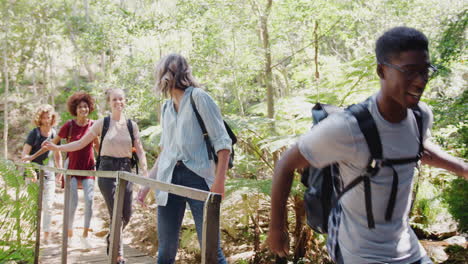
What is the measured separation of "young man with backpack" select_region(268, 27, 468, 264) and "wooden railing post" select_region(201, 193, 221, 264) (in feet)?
1.77

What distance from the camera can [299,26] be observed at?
10266mm

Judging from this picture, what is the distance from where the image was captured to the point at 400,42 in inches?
59.8

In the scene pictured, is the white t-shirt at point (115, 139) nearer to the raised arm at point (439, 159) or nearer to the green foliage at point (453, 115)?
the raised arm at point (439, 159)

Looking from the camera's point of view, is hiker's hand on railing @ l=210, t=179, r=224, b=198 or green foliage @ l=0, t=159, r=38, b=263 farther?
green foliage @ l=0, t=159, r=38, b=263

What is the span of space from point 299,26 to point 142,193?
805cm

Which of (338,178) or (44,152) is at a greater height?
(338,178)

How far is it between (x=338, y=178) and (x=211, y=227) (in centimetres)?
80

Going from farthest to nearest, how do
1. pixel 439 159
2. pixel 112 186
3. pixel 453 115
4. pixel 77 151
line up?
pixel 77 151 → pixel 453 115 → pixel 112 186 → pixel 439 159

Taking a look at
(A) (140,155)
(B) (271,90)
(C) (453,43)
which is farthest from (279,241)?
(B) (271,90)

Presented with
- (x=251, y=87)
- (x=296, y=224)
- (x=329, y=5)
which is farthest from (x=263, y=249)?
(x=251, y=87)

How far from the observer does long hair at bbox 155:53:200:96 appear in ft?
9.49

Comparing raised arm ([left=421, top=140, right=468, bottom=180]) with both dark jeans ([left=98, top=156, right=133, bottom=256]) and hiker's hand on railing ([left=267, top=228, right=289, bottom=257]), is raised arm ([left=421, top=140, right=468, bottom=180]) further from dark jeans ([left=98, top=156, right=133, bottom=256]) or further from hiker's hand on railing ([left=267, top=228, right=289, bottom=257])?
dark jeans ([left=98, top=156, right=133, bottom=256])

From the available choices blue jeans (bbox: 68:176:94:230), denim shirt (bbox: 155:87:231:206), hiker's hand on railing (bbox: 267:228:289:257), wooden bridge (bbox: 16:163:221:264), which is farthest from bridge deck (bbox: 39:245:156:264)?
hiker's hand on railing (bbox: 267:228:289:257)

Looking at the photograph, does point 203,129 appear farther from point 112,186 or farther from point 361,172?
point 112,186
